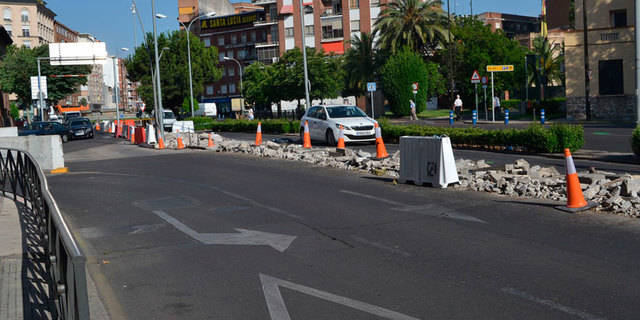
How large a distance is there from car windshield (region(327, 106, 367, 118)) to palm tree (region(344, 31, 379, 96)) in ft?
145

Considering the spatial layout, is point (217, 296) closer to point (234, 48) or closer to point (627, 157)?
point (627, 157)

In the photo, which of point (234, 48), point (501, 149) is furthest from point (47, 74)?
point (501, 149)

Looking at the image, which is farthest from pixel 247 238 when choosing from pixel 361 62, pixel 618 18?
pixel 361 62

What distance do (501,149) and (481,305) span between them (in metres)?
16.9

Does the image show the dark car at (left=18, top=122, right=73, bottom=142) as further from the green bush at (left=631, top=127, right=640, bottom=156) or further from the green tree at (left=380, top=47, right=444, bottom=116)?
the green bush at (left=631, top=127, right=640, bottom=156)

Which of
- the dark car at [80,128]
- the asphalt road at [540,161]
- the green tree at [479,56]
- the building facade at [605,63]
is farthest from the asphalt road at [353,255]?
the green tree at [479,56]

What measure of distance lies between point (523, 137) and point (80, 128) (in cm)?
3499

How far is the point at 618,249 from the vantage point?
24.4 ft

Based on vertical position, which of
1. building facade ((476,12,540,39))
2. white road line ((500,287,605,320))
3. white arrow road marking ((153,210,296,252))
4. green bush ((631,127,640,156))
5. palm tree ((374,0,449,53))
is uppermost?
building facade ((476,12,540,39))

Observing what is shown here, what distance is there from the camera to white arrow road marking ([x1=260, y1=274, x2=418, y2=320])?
5527 millimetres

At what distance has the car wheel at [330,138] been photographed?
2584cm

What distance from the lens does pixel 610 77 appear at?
41406mm

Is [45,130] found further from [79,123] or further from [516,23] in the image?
[516,23]

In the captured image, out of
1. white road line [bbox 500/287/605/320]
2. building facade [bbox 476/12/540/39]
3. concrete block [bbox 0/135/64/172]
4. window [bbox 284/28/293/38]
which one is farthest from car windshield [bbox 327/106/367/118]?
building facade [bbox 476/12/540/39]
